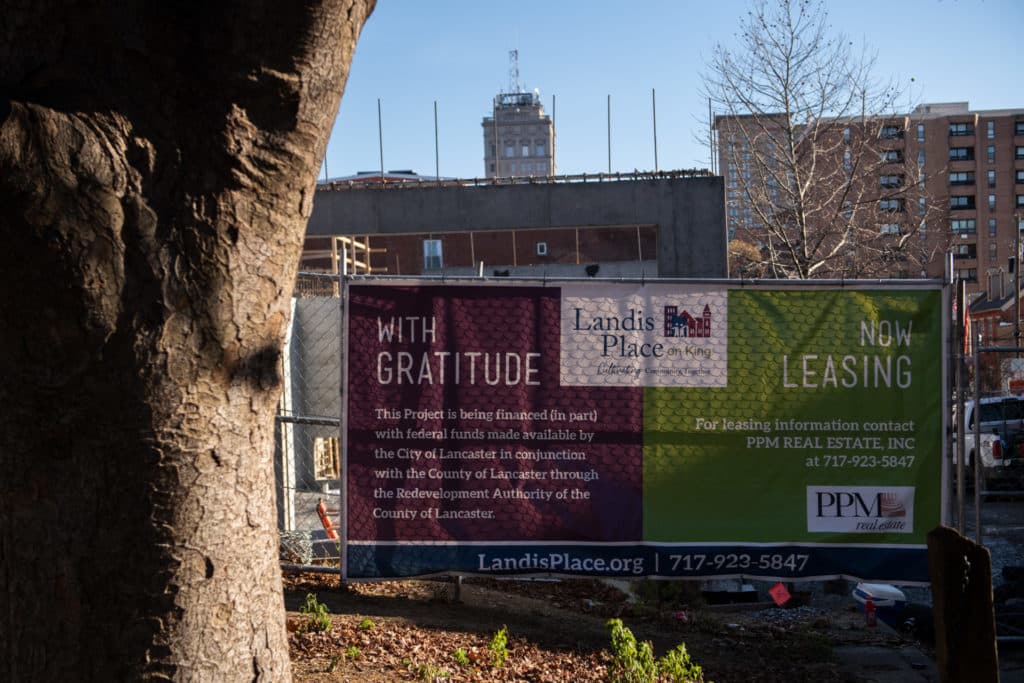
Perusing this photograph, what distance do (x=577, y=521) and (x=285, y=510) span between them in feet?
10.7

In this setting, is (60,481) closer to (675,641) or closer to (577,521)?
(577,521)

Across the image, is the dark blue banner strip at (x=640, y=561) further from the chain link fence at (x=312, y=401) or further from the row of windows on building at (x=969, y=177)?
the row of windows on building at (x=969, y=177)

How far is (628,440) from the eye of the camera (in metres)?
6.49

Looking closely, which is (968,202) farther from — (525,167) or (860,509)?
(860,509)

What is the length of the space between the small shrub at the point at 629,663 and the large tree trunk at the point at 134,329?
253 centimetres

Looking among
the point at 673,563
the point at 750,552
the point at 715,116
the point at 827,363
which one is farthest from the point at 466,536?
the point at 715,116

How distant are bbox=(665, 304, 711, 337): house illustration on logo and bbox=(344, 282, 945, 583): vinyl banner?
30 millimetres

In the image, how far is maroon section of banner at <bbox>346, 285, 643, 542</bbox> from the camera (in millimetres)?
6488

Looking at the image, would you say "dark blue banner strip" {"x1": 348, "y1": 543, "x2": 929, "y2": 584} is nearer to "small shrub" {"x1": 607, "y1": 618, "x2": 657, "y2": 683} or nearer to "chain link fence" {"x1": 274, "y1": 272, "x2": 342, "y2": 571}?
"small shrub" {"x1": 607, "y1": 618, "x2": 657, "y2": 683}

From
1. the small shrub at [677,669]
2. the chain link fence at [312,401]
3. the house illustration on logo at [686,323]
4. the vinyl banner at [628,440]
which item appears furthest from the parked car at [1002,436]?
the small shrub at [677,669]

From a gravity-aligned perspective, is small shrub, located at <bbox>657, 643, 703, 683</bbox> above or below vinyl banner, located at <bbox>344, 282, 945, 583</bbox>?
below

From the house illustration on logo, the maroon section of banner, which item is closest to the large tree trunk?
the maroon section of banner

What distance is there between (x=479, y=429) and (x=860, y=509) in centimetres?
261

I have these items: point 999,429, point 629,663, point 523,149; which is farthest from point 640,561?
point 523,149
